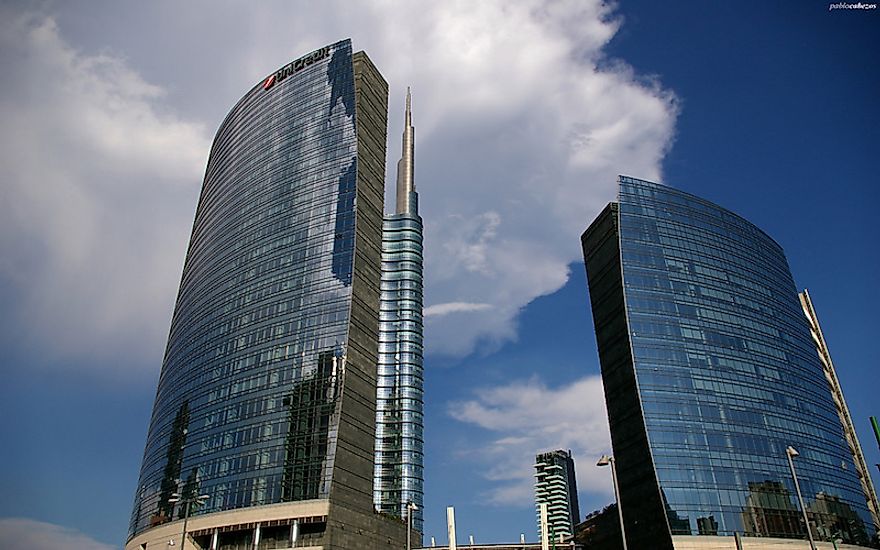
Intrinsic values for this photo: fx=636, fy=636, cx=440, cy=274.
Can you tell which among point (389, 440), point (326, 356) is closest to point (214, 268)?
point (326, 356)

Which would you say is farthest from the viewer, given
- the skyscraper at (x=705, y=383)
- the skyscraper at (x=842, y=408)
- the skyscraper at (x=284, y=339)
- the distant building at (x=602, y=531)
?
the skyscraper at (x=842, y=408)

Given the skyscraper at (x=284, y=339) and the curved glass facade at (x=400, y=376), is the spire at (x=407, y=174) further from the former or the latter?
the skyscraper at (x=284, y=339)

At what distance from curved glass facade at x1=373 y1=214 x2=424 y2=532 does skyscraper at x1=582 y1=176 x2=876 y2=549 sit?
46816 mm

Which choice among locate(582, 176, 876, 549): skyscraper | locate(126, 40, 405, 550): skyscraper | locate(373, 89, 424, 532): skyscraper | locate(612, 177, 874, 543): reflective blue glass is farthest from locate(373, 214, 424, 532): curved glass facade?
locate(612, 177, 874, 543): reflective blue glass

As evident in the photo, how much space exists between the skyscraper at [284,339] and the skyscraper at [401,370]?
31898mm

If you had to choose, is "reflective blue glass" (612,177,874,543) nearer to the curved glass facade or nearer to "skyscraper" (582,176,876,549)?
"skyscraper" (582,176,876,549)

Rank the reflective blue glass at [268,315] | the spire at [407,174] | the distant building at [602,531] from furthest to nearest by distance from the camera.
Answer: the spire at [407,174], the distant building at [602,531], the reflective blue glass at [268,315]

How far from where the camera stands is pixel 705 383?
96500 millimetres

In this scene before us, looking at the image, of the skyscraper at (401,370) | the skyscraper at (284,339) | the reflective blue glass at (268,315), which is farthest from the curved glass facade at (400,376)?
the reflective blue glass at (268,315)

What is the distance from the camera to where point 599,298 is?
4429 inches

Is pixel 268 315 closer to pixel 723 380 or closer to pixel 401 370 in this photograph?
pixel 401 370

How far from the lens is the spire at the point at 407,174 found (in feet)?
543

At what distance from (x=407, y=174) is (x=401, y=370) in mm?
58148

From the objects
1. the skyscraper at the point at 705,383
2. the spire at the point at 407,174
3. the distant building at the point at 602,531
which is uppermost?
the spire at the point at 407,174
